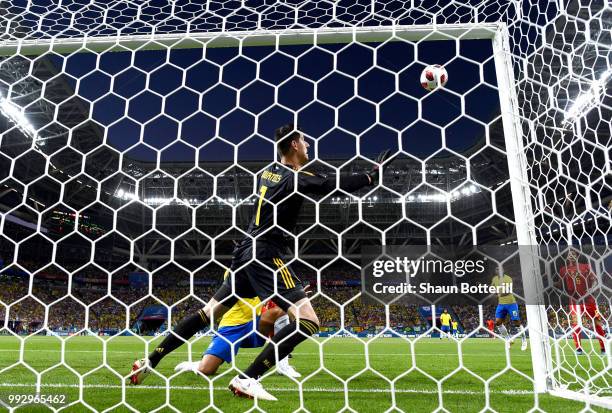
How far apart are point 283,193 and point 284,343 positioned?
807 millimetres

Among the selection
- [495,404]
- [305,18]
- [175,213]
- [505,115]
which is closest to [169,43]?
[305,18]

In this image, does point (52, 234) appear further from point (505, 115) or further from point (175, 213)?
point (505, 115)

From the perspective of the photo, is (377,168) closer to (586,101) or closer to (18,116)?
(586,101)

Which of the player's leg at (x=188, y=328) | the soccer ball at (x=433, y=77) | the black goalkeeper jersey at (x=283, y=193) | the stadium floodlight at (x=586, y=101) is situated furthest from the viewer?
the soccer ball at (x=433, y=77)

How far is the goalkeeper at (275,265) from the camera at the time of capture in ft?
7.09

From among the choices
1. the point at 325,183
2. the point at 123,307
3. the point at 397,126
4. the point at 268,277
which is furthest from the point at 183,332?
the point at 123,307

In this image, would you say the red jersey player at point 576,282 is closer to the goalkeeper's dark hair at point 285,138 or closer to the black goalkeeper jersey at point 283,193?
the black goalkeeper jersey at point 283,193

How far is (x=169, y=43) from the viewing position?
272 cm

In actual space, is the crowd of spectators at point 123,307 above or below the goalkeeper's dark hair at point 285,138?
below

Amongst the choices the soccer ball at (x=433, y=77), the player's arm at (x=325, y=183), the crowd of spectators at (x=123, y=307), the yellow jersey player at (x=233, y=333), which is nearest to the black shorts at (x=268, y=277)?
the yellow jersey player at (x=233, y=333)

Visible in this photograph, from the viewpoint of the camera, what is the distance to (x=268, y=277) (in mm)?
2295

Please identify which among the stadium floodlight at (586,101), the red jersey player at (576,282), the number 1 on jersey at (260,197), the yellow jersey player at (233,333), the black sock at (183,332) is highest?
the stadium floodlight at (586,101)

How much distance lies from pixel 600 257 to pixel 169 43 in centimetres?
281

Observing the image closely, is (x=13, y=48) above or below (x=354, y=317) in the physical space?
above
